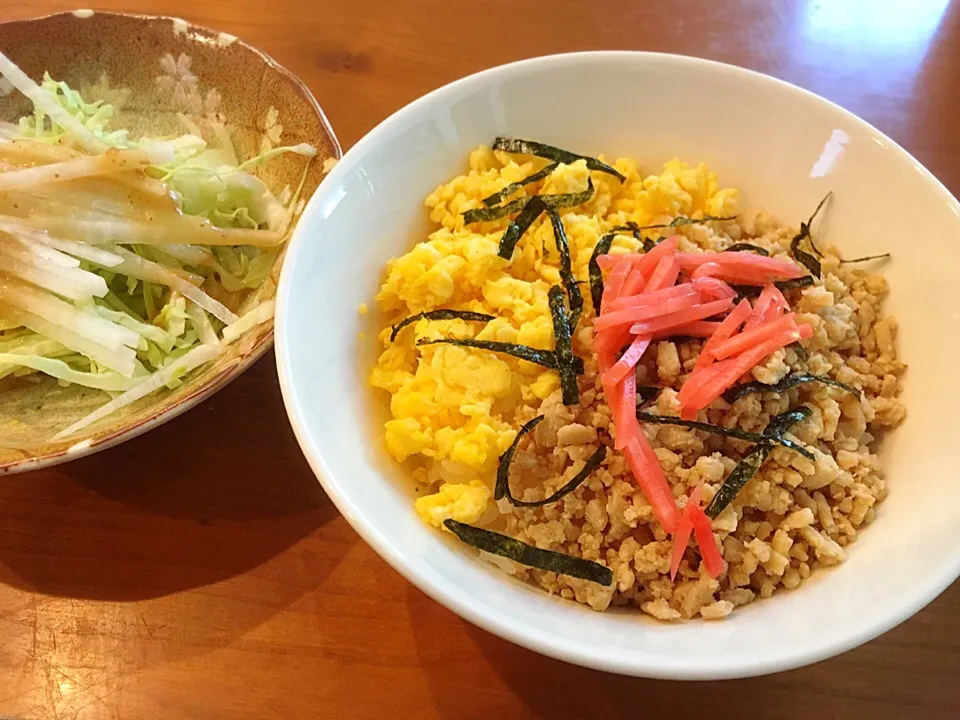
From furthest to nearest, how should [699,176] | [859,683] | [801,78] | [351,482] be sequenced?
1. [801,78]
2. [699,176]
3. [859,683]
4. [351,482]

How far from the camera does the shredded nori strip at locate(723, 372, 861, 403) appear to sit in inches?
45.6

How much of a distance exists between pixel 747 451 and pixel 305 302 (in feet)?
2.34

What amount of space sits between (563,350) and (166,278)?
86 cm

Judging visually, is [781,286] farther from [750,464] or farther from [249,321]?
[249,321]

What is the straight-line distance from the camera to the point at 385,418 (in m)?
1.34

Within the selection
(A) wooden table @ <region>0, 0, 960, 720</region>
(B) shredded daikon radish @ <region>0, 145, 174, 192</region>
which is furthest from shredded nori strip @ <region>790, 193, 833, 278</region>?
(B) shredded daikon radish @ <region>0, 145, 174, 192</region>

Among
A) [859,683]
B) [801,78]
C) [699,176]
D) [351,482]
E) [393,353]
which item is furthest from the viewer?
[801,78]

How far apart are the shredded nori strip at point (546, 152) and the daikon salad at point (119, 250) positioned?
42 cm

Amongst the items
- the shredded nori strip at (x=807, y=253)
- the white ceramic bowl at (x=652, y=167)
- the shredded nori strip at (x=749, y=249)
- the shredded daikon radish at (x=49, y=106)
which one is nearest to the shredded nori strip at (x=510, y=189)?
the white ceramic bowl at (x=652, y=167)

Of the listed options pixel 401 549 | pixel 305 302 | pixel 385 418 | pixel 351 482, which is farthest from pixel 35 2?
pixel 401 549

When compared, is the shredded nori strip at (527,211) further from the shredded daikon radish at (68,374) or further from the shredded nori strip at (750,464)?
the shredded daikon radish at (68,374)

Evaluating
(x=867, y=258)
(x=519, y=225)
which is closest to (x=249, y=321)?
(x=519, y=225)

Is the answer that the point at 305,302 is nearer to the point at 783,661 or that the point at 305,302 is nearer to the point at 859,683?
the point at 783,661

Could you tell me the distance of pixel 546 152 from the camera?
1.52 m
